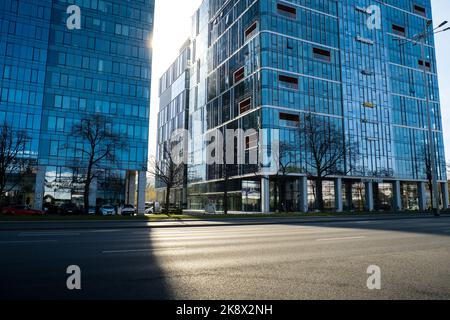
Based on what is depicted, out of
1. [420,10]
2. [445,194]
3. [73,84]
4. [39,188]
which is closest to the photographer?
[39,188]

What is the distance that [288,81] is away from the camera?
56.8m

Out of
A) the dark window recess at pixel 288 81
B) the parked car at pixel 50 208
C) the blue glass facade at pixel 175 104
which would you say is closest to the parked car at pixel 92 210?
the parked car at pixel 50 208

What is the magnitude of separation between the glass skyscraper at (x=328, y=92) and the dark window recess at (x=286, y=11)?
0.19m

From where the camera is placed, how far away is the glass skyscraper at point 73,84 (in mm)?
46844

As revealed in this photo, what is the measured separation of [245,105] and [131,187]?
25519 millimetres

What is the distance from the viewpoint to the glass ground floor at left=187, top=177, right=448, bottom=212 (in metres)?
55.5

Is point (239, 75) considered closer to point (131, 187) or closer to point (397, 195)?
point (131, 187)

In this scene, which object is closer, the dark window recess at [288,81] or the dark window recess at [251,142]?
the dark window recess at [251,142]

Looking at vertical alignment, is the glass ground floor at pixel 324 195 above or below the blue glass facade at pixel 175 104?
below

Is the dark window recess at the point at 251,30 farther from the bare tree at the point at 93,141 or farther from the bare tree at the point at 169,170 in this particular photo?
the bare tree at the point at 93,141

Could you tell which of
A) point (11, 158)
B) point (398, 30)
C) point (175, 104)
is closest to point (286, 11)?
point (398, 30)

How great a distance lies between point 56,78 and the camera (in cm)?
4891
